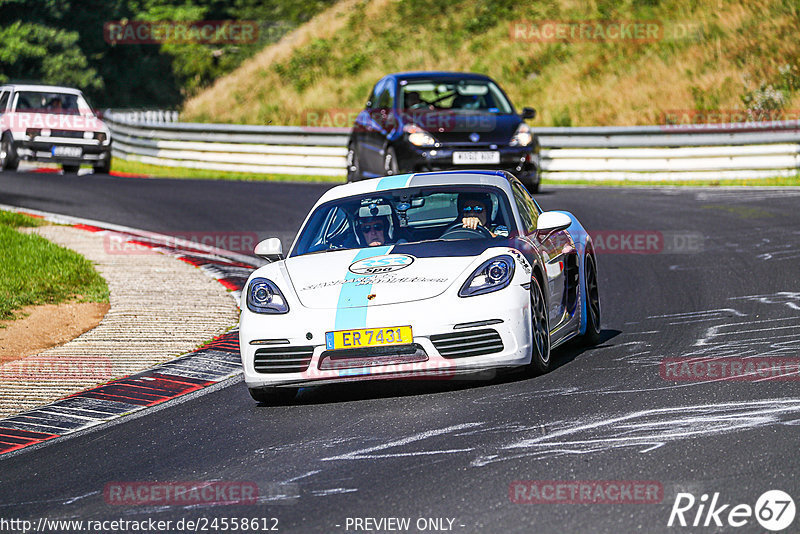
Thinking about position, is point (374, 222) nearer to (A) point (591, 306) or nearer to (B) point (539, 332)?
(B) point (539, 332)

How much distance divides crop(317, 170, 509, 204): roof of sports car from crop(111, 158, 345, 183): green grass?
1487 centimetres

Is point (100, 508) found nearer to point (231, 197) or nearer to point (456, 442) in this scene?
point (456, 442)

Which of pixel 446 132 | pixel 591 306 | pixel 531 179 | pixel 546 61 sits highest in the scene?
pixel 546 61

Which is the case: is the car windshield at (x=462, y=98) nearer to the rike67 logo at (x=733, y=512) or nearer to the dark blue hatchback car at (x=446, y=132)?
the dark blue hatchback car at (x=446, y=132)

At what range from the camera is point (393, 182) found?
9.28 meters

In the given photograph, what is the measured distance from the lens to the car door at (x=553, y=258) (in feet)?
28.1

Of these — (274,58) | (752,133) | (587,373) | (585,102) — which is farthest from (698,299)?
(274,58)

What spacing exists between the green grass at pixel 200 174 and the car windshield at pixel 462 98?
524 centimetres

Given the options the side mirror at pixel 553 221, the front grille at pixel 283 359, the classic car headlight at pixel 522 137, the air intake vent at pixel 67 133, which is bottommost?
the front grille at pixel 283 359

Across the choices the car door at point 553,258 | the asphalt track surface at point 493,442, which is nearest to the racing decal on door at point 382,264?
the asphalt track surface at point 493,442

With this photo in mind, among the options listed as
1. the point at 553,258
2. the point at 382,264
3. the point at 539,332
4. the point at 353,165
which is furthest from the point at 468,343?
the point at 353,165

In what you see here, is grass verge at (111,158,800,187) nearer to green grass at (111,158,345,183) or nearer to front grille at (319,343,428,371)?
green grass at (111,158,345,183)

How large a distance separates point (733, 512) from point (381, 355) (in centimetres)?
291

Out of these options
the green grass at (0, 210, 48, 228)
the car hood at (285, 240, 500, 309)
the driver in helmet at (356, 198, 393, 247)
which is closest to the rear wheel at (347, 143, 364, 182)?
the green grass at (0, 210, 48, 228)
